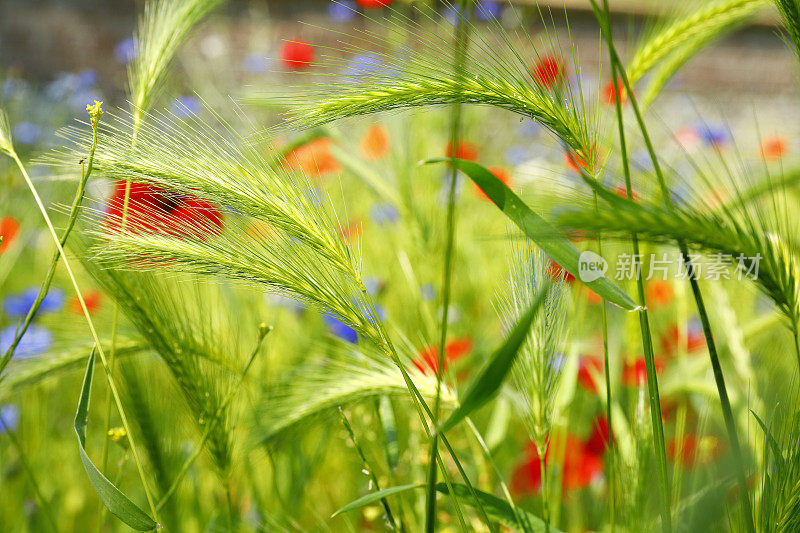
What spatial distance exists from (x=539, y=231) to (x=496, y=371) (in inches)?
4.4

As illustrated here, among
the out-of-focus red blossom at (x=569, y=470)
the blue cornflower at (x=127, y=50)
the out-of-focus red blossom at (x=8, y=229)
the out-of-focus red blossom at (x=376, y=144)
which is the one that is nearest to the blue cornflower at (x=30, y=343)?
the out-of-focus red blossom at (x=8, y=229)

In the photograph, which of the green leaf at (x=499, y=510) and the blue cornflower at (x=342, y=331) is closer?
the green leaf at (x=499, y=510)

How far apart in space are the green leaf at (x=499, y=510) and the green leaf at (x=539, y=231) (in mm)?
164

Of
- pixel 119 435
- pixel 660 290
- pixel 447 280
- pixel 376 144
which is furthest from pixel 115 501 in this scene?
pixel 376 144

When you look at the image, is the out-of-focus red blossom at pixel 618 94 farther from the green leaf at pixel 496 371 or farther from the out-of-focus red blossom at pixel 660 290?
the out-of-focus red blossom at pixel 660 290

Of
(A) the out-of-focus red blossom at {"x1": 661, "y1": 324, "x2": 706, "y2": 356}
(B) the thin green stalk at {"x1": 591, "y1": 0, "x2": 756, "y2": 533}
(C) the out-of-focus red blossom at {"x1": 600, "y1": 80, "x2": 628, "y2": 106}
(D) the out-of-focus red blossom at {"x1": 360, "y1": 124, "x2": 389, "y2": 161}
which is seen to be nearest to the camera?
(B) the thin green stalk at {"x1": 591, "y1": 0, "x2": 756, "y2": 533}

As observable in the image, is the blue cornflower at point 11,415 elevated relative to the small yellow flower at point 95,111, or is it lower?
lower

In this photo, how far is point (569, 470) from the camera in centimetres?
→ 81

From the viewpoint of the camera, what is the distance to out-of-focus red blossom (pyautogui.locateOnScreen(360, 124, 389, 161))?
149 centimetres

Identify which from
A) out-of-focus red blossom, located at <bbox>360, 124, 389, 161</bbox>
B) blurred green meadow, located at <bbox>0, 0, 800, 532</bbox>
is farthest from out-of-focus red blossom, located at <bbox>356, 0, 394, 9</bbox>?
out-of-focus red blossom, located at <bbox>360, 124, 389, 161</bbox>

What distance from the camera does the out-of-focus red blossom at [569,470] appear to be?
0.80 metres

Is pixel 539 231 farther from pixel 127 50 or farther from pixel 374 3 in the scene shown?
pixel 127 50

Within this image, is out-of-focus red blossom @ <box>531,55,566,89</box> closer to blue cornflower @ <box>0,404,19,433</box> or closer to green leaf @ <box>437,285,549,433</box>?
green leaf @ <box>437,285,549,433</box>

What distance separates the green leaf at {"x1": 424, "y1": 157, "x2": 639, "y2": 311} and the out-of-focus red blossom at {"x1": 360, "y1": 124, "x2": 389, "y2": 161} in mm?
1048
